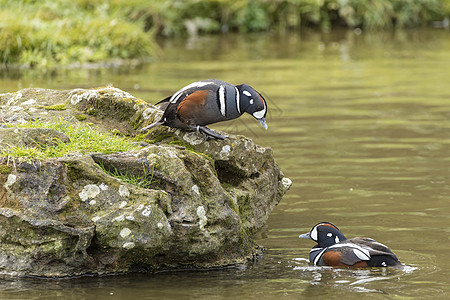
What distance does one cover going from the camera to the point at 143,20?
25.0m

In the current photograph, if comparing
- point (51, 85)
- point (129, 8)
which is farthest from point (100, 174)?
point (129, 8)

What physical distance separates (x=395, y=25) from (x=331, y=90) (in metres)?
13.4

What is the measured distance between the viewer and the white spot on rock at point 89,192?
590cm

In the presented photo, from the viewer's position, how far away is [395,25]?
1115 inches

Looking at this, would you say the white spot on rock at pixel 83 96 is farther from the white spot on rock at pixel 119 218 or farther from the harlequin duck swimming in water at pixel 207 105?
the white spot on rock at pixel 119 218

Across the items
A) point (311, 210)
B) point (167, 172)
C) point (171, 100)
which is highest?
point (171, 100)

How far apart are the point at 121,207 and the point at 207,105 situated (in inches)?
51.3

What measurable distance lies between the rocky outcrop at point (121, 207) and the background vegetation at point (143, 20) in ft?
39.6

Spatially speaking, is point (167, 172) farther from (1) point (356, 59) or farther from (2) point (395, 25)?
(2) point (395, 25)

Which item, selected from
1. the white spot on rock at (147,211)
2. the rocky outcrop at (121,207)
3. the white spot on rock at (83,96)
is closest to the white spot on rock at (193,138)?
the rocky outcrop at (121,207)

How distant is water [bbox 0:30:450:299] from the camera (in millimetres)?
5969

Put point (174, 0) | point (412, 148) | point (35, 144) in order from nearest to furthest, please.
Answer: point (35, 144)
point (412, 148)
point (174, 0)

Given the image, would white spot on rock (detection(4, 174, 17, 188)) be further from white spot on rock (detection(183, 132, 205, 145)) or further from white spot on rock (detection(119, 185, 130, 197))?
white spot on rock (detection(183, 132, 205, 145))

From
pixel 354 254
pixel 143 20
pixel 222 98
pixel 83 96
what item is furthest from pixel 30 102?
pixel 143 20
